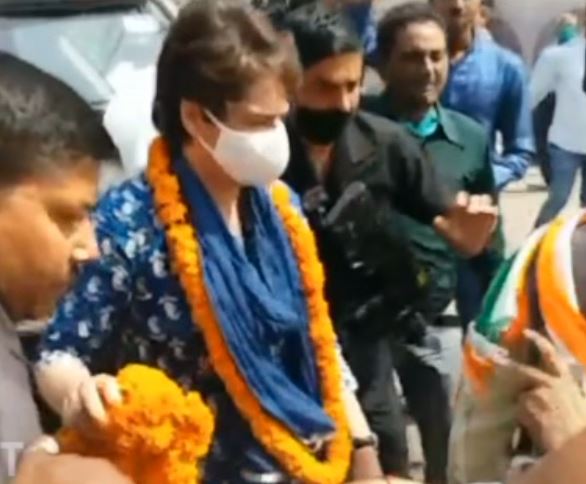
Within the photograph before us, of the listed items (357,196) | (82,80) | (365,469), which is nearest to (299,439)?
(365,469)

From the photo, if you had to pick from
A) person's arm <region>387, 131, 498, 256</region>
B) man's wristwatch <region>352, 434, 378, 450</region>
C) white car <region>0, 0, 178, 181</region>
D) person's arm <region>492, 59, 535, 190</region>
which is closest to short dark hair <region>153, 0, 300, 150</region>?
man's wristwatch <region>352, 434, 378, 450</region>

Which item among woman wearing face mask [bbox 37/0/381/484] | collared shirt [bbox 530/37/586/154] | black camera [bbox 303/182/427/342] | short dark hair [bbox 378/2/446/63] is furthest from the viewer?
collared shirt [bbox 530/37/586/154]

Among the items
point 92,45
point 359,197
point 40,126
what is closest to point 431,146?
point 359,197

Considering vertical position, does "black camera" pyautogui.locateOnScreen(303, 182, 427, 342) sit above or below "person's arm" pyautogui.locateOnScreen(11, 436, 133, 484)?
below

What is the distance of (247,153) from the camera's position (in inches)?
141

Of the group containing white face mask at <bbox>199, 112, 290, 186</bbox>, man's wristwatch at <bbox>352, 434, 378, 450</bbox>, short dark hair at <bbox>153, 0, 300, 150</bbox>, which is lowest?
man's wristwatch at <bbox>352, 434, 378, 450</bbox>

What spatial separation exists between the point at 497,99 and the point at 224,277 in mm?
2935

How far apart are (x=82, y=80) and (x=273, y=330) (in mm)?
2329

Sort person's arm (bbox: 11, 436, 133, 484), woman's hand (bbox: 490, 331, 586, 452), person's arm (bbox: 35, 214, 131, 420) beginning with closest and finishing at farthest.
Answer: person's arm (bbox: 11, 436, 133, 484)
woman's hand (bbox: 490, 331, 586, 452)
person's arm (bbox: 35, 214, 131, 420)

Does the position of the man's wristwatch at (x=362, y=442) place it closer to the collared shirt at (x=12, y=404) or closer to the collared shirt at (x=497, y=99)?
the collared shirt at (x=12, y=404)

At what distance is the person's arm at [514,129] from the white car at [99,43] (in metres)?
1.10

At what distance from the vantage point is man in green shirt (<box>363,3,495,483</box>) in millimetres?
4926

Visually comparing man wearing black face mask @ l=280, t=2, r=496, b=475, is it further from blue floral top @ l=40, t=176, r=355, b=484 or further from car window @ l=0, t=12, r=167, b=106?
car window @ l=0, t=12, r=167, b=106

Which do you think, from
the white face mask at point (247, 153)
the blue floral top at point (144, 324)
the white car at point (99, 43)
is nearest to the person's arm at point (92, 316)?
the blue floral top at point (144, 324)
